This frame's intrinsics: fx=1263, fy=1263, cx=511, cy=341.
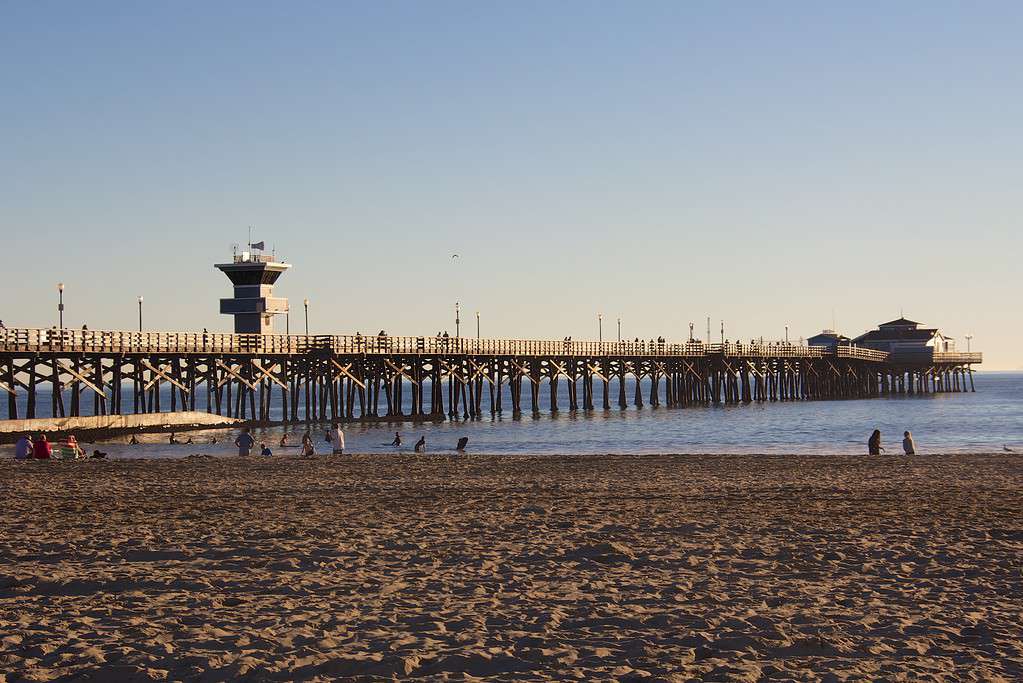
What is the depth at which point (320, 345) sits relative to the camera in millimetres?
56344

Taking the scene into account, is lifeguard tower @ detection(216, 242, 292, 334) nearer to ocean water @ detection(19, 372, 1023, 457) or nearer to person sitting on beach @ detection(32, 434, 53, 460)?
ocean water @ detection(19, 372, 1023, 457)

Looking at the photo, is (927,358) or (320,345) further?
(927,358)

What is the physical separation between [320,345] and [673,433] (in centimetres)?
1658

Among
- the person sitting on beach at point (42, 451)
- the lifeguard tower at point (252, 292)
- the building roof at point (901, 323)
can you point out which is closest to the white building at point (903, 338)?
the building roof at point (901, 323)

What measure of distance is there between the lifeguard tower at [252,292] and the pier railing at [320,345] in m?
5.38

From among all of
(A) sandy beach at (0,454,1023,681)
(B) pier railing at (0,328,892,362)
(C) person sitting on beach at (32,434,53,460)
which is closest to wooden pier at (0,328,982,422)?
(B) pier railing at (0,328,892,362)

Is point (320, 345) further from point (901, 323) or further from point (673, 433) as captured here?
point (901, 323)

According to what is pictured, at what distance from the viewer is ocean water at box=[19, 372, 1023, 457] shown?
39.4 meters

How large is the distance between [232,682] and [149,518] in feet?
26.7

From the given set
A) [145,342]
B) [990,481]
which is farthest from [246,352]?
[990,481]

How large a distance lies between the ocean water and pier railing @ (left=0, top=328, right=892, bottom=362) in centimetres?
368

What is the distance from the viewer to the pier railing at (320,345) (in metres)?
45.8

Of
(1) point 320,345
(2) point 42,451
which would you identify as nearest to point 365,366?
(1) point 320,345

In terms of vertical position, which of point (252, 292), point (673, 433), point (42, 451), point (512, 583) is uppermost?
point (252, 292)
